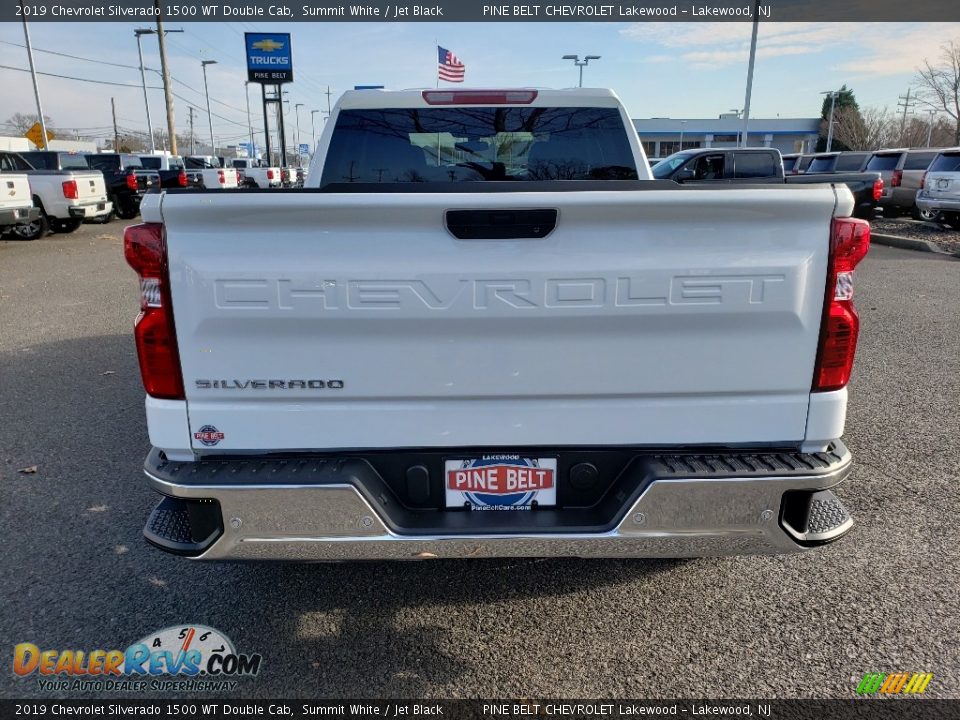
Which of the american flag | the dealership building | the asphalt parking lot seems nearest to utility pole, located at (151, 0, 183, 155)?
the american flag

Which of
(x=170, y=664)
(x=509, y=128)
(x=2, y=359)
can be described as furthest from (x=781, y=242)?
(x=2, y=359)

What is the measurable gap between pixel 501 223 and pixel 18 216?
15.5 m

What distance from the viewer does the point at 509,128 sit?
13.3ft

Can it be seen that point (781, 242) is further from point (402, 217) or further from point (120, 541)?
point (120, 541)

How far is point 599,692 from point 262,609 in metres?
1.44

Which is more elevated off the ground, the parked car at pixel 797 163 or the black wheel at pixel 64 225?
the parked car at pixel 797 163

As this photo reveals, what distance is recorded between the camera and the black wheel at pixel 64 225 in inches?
678

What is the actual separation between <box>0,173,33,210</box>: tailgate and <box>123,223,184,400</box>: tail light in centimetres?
1429

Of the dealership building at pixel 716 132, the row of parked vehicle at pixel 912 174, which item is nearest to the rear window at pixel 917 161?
the row of parked vehicle at pixel 912 174

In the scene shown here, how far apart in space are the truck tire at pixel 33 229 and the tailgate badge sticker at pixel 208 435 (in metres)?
16.7

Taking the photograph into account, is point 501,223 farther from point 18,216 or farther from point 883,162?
point 883,162

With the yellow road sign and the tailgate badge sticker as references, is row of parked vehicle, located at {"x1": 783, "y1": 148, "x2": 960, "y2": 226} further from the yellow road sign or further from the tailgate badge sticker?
the yellow road sign

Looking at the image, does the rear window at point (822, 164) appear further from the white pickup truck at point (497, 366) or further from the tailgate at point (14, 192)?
the white pickup truck at point (497, 366)

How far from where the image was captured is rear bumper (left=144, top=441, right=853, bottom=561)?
2195 millimetres
